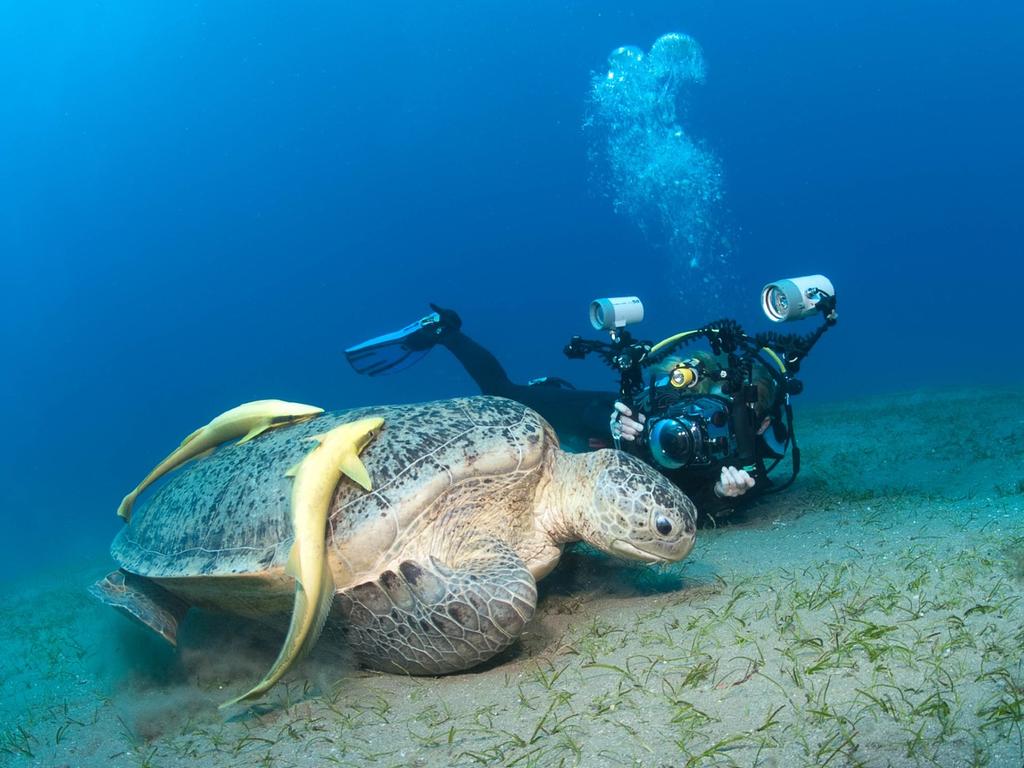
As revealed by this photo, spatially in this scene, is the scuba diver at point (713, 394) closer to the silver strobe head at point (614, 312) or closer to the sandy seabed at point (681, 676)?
the silver strobe head at point (614, 312)

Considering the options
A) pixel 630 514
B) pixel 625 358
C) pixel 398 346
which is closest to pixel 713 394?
pixel 625 358

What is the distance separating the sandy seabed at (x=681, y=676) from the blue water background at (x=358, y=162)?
61.6m

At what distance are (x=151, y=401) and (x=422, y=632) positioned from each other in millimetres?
72398

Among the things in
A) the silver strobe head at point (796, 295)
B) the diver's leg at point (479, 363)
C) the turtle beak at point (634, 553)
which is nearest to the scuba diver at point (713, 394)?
the silver strobe head at point (796, 295)

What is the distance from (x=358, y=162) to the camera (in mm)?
74938

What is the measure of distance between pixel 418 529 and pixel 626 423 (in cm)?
190

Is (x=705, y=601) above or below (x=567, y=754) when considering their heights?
below

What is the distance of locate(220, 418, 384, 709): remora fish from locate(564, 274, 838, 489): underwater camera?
1.95 m

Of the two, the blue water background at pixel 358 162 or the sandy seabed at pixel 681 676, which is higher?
the blue water background at pixel 358 162

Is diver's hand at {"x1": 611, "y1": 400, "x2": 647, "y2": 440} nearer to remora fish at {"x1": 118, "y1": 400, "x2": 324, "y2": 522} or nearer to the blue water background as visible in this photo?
remora fish at {"x1": 118, "y1": 400, "x2": 324, "y2": 522}

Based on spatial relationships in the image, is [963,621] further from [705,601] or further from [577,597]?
[577,597]

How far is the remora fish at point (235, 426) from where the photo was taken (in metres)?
3.88

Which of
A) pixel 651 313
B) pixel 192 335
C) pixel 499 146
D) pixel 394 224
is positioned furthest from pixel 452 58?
pixel 192 335

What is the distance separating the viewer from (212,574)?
9.85 ft
